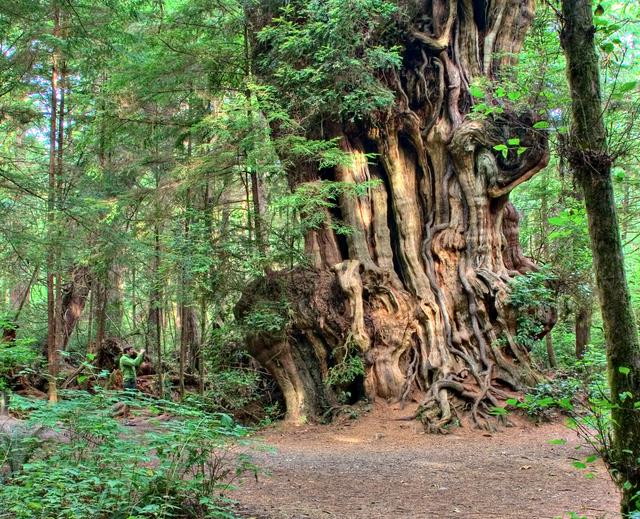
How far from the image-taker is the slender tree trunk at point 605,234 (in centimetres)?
294

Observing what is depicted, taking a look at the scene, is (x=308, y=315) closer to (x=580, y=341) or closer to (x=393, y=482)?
(x=393, y=482)

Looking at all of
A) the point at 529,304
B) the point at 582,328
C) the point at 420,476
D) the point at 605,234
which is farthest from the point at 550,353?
the point at 605,234

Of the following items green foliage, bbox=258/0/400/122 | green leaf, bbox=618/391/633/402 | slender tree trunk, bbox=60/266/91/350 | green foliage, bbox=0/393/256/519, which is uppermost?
green foliage, bbox=258/0/400/122

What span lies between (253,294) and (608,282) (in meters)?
7.70

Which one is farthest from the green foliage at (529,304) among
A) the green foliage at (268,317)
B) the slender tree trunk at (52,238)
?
the slender tree trunk at (52,238)

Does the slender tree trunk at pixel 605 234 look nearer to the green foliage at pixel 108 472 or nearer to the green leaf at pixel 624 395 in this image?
the green leaf at pixel 624 395

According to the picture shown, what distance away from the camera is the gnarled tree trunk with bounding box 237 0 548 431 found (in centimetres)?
999

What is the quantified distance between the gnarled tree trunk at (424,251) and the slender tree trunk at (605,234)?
244 inches

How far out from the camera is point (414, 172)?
38.5 ft

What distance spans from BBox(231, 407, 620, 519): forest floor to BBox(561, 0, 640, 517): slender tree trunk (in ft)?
1.14

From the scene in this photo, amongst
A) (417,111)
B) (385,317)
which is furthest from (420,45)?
(385,317)

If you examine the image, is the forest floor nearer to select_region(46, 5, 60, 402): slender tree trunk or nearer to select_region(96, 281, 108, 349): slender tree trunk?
select_region(46, 5, 60, 402): slender tree trunk

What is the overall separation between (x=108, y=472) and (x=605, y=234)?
11.8 ft

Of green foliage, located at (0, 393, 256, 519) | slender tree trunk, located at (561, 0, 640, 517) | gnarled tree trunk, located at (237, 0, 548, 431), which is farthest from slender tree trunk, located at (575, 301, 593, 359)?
green foliage, located at (0, 393, 256, 519)
